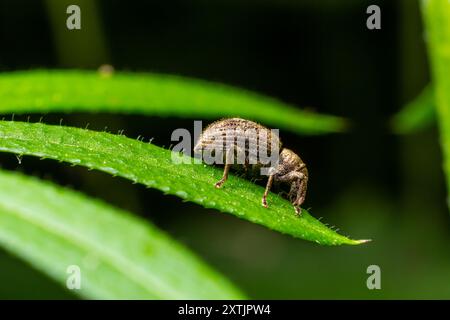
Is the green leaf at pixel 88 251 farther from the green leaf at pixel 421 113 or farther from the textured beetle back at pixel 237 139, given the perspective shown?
the green leaf at pixel 421 113

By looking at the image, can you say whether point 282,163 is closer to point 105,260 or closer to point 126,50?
point 105,260

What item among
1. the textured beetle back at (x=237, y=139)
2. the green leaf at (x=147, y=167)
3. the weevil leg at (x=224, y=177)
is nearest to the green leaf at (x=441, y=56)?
the textured beetle back at (x=237, y=139)

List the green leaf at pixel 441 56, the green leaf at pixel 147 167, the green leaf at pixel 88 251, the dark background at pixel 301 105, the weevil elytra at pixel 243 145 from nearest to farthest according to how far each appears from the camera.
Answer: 1. the green leaf at pixel 147 167
2. the green leaf at pixel 88 251
3. the weevil elytra at pixel 243 145
4. the green leaf at pixel 441 56
5. the dark background at pixel 301 105

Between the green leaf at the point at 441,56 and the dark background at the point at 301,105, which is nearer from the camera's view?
the green leaf at the point at 441,56

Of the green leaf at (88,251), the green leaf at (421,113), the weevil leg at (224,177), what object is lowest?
the green leaf at (88,251)

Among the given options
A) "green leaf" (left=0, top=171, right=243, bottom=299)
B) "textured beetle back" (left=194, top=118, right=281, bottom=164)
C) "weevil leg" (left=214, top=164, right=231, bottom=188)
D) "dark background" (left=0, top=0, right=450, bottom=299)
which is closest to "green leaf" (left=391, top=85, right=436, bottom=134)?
"dark background" (left=0, top=0, right=450, bottom=299)

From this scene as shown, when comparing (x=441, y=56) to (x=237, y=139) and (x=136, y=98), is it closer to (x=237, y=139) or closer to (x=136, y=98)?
(x=237, y=139)

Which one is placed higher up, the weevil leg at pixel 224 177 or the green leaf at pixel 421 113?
the green leaf at pixel 421 113

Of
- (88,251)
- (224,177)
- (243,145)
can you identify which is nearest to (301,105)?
(243,145)

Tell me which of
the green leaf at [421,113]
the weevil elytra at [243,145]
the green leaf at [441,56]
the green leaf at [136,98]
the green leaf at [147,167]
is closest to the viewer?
the green leaf at [147,167]
